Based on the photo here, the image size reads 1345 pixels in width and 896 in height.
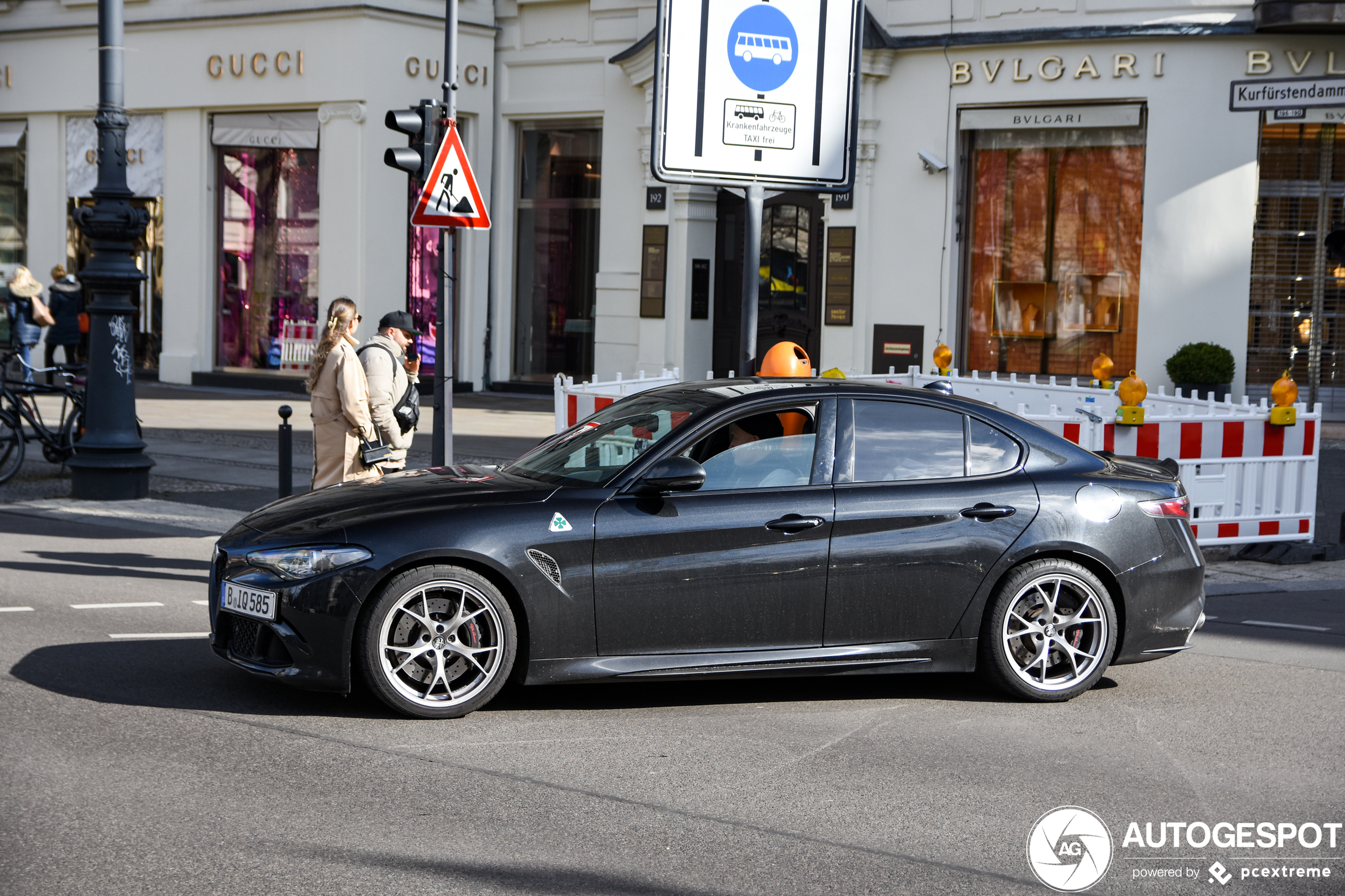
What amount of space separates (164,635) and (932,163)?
48.6 ft

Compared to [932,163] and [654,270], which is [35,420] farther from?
[932,163]

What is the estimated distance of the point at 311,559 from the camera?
239 inches

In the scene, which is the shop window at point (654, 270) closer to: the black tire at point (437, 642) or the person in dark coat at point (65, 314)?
the person in dark coat at point (65, 314)

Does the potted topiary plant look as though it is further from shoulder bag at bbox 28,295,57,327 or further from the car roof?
shoulder bag at bbox 28,295,57,327

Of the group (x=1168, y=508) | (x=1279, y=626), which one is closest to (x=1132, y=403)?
(x=1279, y=626)

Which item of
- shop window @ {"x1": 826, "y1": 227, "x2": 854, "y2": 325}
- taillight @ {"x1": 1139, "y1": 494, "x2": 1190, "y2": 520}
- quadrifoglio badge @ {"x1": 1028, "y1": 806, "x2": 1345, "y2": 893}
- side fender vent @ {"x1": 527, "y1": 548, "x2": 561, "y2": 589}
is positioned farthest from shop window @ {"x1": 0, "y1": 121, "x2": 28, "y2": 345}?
quadrifoglio badge @ {"x1": 1028, "y1": 806, "x2": 1345, "y2": 893}

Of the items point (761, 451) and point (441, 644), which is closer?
point (441, 644)

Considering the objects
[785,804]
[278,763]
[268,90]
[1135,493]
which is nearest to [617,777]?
[785,804]

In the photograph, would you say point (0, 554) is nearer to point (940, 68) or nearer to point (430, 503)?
point (430, 503)

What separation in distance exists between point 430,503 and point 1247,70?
15.6m

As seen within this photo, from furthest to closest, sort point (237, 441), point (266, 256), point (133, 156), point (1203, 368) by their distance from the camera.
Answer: point (133, 156) < point (266, 256) < point (1203, 368) < point (237, 441)

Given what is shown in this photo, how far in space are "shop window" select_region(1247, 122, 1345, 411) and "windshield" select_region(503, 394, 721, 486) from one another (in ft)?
47.0

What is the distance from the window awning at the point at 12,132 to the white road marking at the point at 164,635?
72.2ft

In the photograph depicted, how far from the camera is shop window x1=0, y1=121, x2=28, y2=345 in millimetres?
27219
